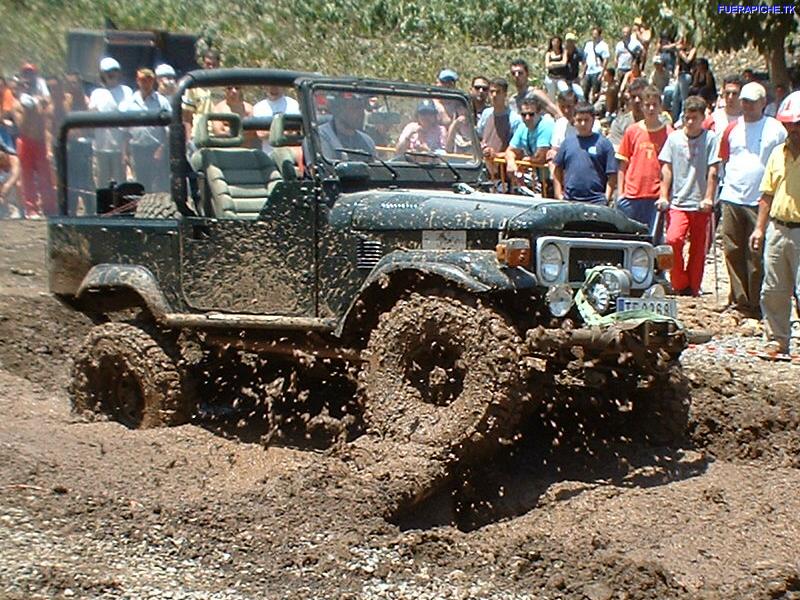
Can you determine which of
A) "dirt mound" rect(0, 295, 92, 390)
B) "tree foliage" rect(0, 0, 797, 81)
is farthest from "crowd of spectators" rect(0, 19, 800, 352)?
"tree foliage" rect(0, 0, 797, 81)

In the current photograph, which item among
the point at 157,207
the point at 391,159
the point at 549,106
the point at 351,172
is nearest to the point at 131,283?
the point at 157,207

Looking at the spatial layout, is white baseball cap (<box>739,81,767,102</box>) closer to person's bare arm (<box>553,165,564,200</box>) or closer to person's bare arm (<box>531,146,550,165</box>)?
person's bare arm (<box>553,165,564,200</box>)

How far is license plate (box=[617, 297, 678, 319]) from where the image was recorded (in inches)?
243

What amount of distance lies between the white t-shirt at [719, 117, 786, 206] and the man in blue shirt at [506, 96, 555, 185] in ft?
5.67

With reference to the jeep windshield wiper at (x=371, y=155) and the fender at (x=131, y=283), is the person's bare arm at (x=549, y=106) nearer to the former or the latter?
the jeep windshield wiper at (x=371, y=155)

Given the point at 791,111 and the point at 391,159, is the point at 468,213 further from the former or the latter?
the point at 791,111

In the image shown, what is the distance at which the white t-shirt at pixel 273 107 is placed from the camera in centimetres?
717

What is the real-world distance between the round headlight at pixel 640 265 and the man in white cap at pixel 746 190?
315 centimetres

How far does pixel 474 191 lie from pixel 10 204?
900 centimetres

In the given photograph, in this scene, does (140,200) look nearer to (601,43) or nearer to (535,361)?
(535,361)

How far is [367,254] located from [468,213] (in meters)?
0.59

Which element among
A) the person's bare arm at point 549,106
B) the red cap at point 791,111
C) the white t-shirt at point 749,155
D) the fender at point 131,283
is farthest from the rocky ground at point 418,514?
the person's bare arm at point 549,106

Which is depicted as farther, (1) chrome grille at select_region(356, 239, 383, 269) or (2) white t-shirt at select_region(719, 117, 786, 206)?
(2) white t-shirt at select_region(719, 117, 786, 206)

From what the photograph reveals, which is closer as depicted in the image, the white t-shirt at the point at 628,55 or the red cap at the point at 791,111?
the red cap at the point at 791,111
